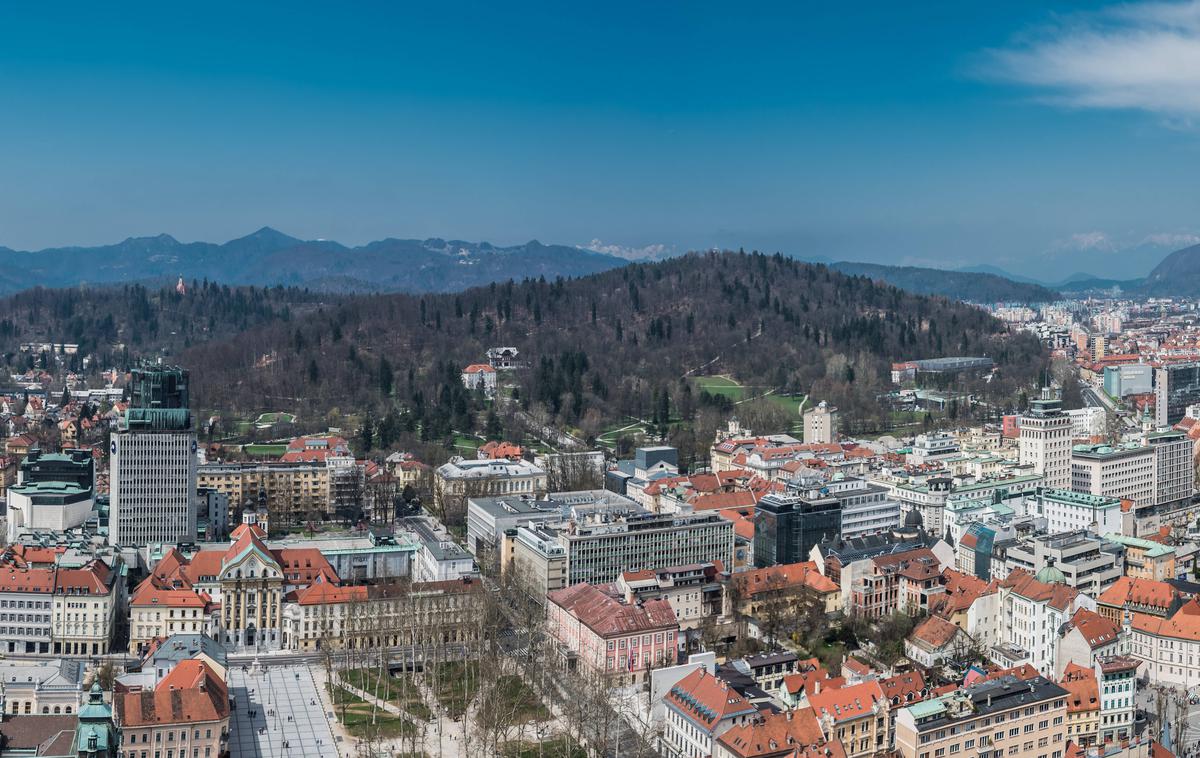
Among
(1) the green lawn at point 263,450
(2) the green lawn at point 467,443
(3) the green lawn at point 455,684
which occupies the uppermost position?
(2) the green lawn at point 467,443

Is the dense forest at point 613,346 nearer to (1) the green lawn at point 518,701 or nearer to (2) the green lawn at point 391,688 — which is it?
(2) the green lawn at point 391,688

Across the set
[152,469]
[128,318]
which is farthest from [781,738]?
[128,318]

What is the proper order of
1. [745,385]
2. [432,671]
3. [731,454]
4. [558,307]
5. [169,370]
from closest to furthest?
[432,671] → [169,370] → [731,454] → [745,385] → [558,307]

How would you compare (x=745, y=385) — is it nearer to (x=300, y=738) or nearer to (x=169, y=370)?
(x=169, y=370)

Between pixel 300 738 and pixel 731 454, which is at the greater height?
pixel 731 454

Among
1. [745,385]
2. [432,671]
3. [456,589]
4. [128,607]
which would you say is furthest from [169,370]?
[745,385]

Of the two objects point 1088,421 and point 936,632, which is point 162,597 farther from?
point 1088,421

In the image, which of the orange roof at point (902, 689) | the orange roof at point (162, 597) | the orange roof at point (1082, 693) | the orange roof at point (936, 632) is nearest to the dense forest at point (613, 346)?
the orange roof at point (162, 597)
